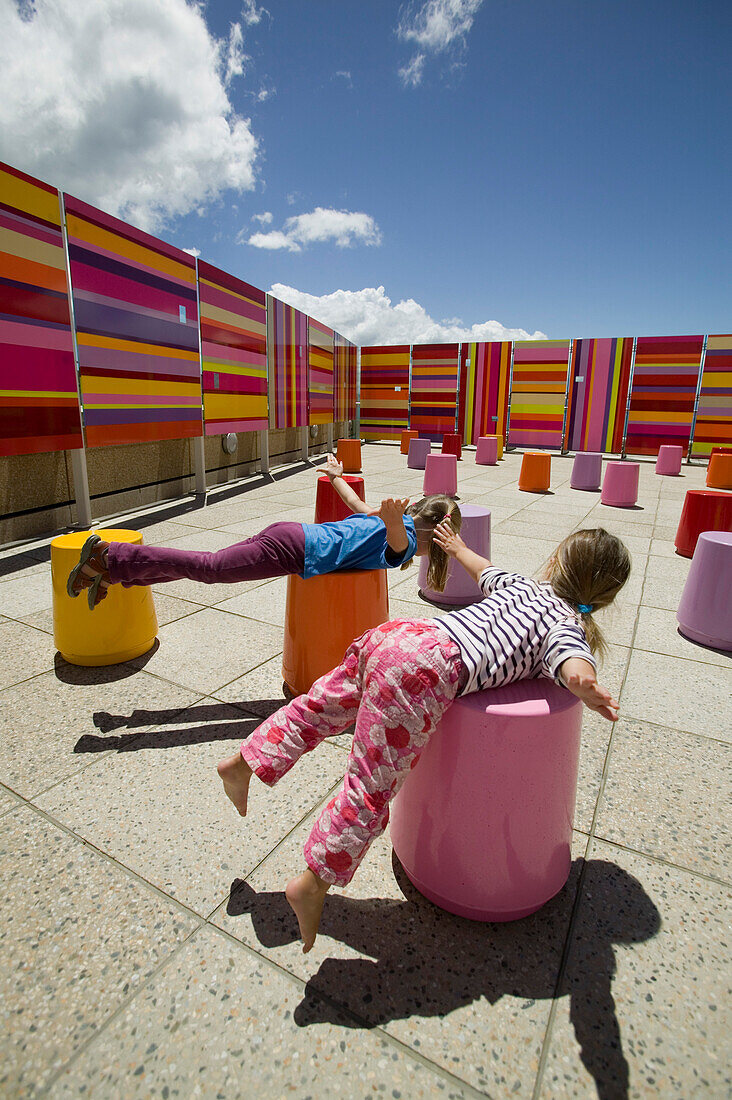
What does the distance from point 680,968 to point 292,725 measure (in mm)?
1390

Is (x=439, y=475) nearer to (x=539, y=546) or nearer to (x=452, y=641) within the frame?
(x=539, y=546)

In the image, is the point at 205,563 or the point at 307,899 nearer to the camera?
the point at 307,899

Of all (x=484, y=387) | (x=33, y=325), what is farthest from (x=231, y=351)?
(x=484, y=387)

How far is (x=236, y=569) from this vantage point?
306cm

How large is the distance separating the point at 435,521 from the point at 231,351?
25.5 feet

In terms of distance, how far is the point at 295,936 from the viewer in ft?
5.91

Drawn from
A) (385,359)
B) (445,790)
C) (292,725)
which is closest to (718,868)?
(445,790)

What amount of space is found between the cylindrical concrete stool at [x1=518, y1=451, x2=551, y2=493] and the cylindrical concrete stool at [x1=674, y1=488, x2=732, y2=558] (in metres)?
4.40

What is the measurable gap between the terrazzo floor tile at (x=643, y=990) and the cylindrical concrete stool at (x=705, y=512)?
190 inches

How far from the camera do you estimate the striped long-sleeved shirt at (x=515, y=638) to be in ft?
5.78

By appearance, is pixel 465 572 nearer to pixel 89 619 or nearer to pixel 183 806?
pixel 89 619

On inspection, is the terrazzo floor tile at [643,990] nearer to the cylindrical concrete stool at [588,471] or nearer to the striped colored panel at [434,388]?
the cylindrical concrete stool at [588,471]

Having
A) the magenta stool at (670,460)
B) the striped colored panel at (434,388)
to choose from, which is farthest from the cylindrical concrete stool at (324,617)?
the striped colored panel at (434,388)

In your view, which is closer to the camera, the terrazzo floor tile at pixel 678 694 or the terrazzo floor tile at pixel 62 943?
the terrazzo floor tile at pixel 62 943
